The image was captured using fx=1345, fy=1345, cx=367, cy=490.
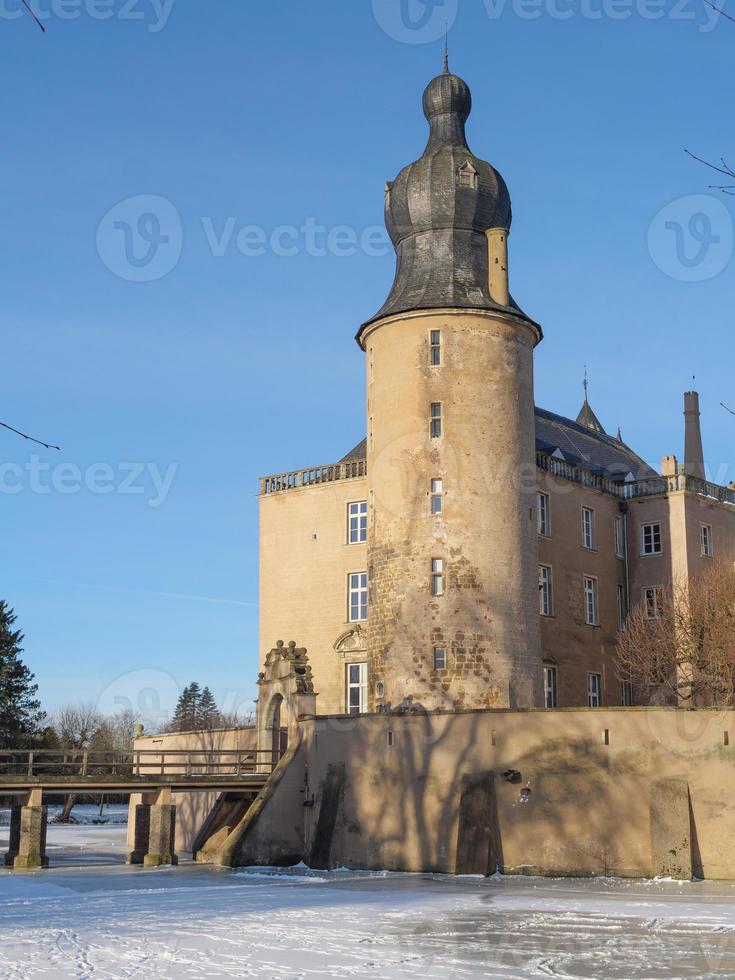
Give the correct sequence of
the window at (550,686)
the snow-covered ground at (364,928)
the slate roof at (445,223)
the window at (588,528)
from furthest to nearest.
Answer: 1. the window at (588,528)
2. the window at (550,686)
3. the slate roof at (445,223)
4. the snow-covered ground at (364,928)

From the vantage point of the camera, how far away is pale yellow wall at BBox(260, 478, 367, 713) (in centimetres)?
4034

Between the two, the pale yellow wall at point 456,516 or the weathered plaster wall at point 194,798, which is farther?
the weathered plaster wall at point 194,798

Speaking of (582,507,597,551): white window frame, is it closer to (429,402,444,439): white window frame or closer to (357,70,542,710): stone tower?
(357,70,542,710): stone tower

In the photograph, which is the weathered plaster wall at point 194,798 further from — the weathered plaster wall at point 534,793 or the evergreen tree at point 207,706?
the evergreen tree at point 207,706

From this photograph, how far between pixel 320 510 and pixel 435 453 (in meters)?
7.84

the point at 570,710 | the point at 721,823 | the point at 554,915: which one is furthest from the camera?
the point at 570,710

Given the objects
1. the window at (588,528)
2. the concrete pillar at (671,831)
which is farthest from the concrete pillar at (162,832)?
the window at (588,528)

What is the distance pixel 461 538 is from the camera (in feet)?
112

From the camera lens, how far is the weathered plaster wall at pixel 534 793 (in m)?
27.6

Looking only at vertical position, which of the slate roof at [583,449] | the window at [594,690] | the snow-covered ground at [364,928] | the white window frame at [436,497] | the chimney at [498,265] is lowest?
the snow-covered ground at [364,928]

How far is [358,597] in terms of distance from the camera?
40.2 metres

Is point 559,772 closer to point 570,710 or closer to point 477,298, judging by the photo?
point 570,710

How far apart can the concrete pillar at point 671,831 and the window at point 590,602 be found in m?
13.7

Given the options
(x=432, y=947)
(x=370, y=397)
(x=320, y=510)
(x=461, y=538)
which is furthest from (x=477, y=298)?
(x=432, y=947)
